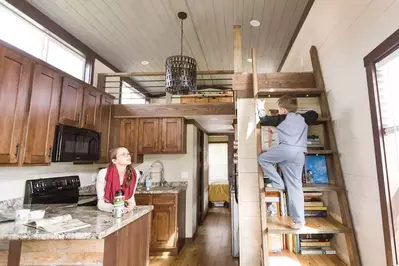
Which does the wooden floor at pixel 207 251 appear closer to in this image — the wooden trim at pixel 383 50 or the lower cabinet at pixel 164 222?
the lower cabinet at pixel 164 222

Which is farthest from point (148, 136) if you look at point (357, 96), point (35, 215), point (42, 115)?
point (357, 96)

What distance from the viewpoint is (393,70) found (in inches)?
52.5

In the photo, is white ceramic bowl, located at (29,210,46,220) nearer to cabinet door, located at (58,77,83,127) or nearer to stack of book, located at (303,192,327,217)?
cabinet door, located at (58,77,83,127)

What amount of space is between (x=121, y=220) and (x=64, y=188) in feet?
5.80

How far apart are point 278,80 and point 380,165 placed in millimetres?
1311

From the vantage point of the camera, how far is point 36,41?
2.86 m

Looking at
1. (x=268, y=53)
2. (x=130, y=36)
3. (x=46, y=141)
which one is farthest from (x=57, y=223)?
(x=268, y=53)

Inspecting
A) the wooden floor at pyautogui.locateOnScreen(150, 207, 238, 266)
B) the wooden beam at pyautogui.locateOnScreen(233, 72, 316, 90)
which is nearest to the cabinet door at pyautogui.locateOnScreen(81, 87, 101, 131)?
the wooden beam at pyautogui.locateOnScreen(233, 72, 316, 90)

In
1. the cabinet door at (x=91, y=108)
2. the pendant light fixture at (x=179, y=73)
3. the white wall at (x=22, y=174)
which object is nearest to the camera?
the white wall at (x=22, y=174)

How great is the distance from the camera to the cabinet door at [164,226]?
3564mm

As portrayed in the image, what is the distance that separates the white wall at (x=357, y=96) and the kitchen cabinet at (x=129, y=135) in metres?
3.04

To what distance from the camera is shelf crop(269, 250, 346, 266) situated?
179cm

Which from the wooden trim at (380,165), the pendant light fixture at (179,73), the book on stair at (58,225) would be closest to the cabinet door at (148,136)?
the pendant light fixture at (179,73)

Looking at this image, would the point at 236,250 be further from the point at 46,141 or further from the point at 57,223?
the point at 46,141
